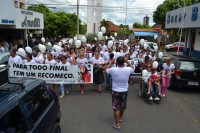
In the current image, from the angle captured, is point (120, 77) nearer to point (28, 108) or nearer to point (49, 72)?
point (28, 108)

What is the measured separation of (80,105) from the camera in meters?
8.14

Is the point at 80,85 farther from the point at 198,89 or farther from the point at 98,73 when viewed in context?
the point at 198,89

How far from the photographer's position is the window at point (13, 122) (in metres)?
3.00

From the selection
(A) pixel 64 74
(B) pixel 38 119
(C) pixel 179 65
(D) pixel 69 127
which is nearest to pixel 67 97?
(A) pixel 64 74

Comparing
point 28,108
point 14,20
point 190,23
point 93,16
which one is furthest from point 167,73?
point 93,16

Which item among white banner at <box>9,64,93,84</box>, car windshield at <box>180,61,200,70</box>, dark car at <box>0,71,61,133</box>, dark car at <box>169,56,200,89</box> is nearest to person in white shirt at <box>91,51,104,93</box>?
white banner at <box>9,64,93,84</box>

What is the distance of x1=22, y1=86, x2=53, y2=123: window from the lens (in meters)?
3.64

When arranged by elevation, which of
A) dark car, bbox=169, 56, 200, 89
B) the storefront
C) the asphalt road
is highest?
the storefront

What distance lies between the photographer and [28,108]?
11.8 ft

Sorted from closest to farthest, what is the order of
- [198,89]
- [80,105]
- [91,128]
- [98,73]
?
[91,128] → [80,105] → [98,73] → [198,89]

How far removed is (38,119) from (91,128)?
2693mm

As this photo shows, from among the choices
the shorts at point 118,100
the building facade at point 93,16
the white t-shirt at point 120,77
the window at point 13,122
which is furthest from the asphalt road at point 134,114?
the building facade at point 93,16

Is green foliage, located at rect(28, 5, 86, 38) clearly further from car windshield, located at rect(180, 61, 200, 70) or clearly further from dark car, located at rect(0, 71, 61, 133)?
dark car, located at rect(0, 71, 61, 133)

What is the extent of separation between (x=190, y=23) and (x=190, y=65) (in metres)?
10.6
